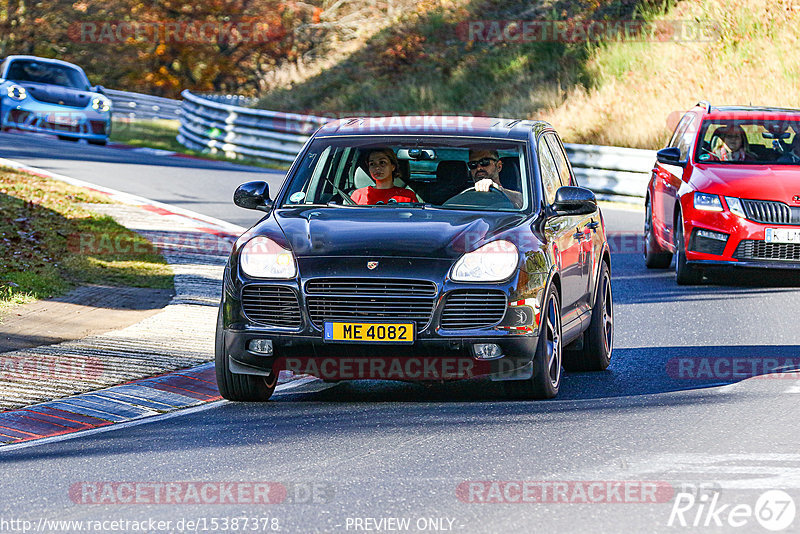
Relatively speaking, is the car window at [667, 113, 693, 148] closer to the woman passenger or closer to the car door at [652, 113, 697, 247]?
→ the car door at [652, 113, 697, 247]

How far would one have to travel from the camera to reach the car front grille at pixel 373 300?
8.24 meters

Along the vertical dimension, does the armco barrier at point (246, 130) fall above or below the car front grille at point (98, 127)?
below

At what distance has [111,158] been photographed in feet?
91.0

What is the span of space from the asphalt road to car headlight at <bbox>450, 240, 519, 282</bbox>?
0.79 m

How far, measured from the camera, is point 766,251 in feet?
46.2

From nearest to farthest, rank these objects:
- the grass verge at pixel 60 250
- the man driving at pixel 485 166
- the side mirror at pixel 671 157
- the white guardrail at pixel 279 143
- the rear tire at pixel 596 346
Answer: the man driving at pixel 485 166 → the rear tire at pixel 596 346 → the grass verge at pixel 60 250 → the side mirror at pixel 671 157 → the white guardrail at pixel 279 143

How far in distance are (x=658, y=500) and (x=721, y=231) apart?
8086 millimetres

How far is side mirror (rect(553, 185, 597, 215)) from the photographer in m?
9.23

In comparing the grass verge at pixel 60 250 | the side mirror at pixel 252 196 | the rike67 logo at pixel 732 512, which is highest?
the side mirror at pixel 252 196

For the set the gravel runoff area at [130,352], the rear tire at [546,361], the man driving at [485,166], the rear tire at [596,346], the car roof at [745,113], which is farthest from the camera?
the car roof at [745,113]

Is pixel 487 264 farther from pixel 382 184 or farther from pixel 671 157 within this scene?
pixel 671 157

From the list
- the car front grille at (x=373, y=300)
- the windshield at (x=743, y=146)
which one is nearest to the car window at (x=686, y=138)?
the windshield at (x=743, y=146)

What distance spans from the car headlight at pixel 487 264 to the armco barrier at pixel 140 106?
3791cm

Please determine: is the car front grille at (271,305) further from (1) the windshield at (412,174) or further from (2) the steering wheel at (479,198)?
(2) the steering wheel at (479,198)
